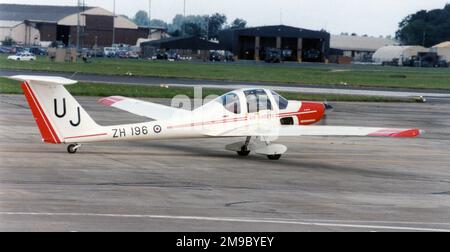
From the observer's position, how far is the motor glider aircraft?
22.5 m

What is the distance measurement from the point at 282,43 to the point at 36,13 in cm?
4261

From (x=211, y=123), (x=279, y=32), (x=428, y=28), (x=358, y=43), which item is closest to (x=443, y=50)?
(x=428, y=28)

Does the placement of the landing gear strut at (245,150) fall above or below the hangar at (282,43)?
below

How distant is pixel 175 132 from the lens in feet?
79.0

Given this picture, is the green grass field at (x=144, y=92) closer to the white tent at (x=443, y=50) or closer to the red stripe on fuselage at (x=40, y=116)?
the red stripe on fuselage at (x=40, y=116)

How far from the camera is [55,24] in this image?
16050cm

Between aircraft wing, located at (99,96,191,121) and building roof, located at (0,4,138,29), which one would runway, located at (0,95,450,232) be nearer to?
aircraft wing, located at (99,96,191,121)

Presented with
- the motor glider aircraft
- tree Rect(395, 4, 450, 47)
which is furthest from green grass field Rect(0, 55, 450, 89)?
tree Rect(395, 4, 450, 47)

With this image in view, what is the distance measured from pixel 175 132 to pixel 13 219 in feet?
30.4

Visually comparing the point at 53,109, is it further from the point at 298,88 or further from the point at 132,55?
the point at 132,55

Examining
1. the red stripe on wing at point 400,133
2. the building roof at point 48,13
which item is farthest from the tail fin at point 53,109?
the building roof at point 48,13

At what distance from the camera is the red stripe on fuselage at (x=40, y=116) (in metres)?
22.4

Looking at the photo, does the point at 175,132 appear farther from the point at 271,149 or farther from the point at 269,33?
the point at 269,33

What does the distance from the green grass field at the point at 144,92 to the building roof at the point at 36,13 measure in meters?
105
